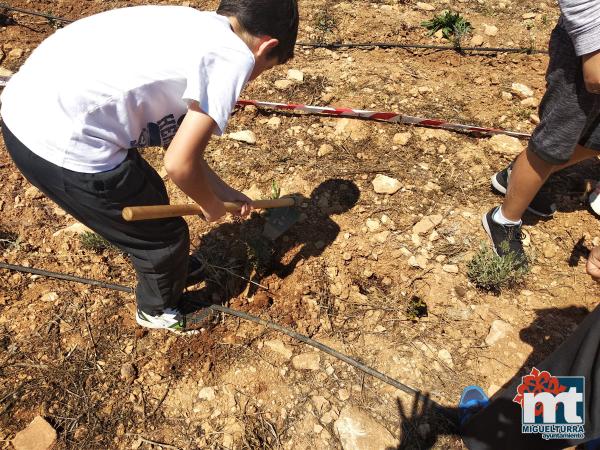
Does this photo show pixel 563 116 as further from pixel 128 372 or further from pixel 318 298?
pixel 128 372

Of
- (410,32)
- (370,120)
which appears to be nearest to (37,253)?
(370,120)

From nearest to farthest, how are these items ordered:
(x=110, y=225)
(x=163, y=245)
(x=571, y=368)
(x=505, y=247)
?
(x=571, y=368) → (x=110, y=225) → (x=163, y=245) → (x=505, y=247)

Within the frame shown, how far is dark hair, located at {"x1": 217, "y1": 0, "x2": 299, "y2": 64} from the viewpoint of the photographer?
1.53 meters

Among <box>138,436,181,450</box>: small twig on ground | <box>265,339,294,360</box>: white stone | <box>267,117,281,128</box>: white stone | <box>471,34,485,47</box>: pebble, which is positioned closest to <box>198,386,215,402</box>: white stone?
<box>138,436,181,450</box>: small twig on ground

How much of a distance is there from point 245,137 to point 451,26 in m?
2.31

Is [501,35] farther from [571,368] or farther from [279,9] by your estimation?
[571,368]

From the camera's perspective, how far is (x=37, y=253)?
110 inches

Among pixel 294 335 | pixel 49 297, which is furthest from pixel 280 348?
pixel 49 297

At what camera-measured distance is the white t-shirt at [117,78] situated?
1459mm

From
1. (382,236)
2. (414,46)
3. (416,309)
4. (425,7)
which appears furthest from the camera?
(425,7)

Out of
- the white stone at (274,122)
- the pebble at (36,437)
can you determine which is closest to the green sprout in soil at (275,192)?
the white stone at (274,122)

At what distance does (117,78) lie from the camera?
1481 mm

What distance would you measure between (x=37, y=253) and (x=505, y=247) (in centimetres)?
280

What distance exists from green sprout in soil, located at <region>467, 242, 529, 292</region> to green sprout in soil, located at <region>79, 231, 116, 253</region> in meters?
2.16
